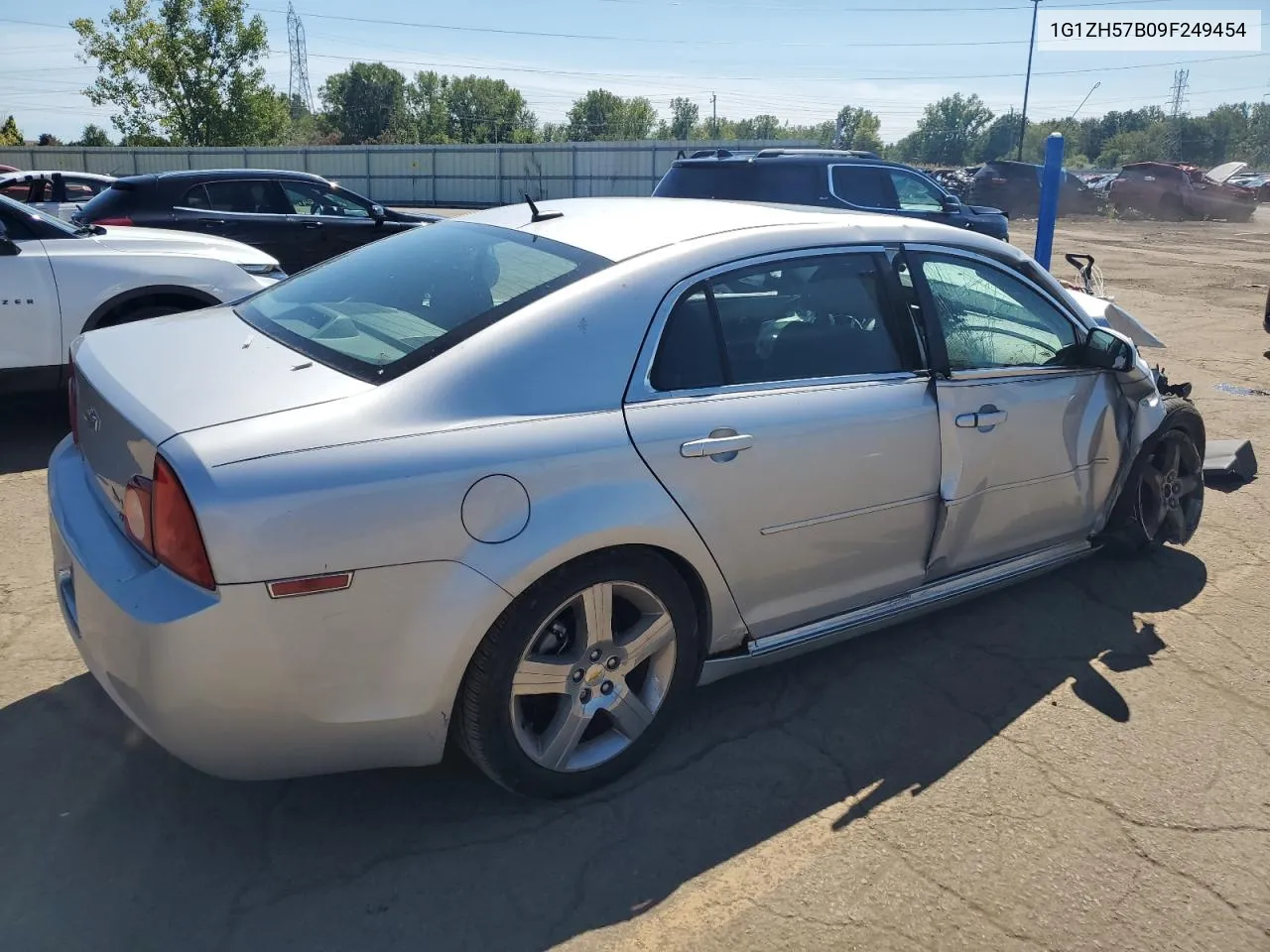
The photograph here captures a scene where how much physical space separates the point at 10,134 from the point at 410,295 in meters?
63.1

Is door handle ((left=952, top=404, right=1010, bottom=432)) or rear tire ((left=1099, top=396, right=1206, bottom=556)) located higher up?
door handle ((left=952, top=404, right=1010, bottom=432))

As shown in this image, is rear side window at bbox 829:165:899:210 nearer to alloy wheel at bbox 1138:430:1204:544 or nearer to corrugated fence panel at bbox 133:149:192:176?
alloy wheel at bbox 1138:430:1204:544

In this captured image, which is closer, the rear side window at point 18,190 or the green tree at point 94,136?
the rear side window at point 18,190

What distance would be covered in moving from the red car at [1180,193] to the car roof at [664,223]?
34967mm

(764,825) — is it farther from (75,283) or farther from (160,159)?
(160,159)

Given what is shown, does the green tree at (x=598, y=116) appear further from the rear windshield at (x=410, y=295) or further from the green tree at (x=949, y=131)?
the rear windshield at (x=410, y=295)

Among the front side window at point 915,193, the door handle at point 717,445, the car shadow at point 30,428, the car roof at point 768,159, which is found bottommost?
the car shadow at point 30,428

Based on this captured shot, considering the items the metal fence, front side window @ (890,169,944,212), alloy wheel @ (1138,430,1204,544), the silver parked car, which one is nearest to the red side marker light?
the silver parked car

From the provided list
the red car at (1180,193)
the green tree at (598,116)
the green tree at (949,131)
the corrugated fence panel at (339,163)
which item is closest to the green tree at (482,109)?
the green tree at (598,116)

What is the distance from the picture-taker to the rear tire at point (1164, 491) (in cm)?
429

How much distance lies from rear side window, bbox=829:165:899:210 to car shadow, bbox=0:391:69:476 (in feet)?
23.7

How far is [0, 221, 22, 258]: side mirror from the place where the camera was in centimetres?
544

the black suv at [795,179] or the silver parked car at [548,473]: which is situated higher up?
the black suv at [795,179]

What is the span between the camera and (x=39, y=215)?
227 inches
